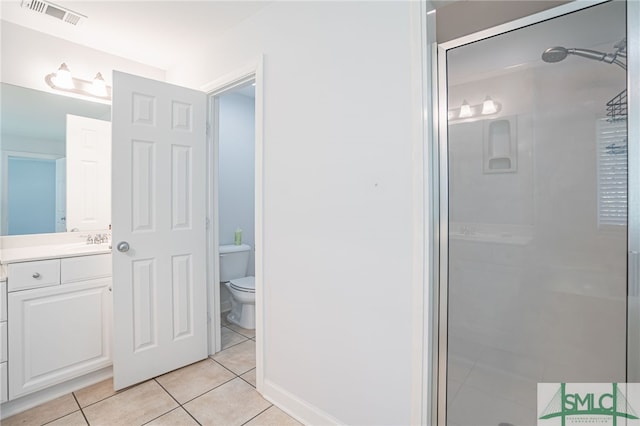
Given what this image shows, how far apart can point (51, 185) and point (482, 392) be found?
9.88 ft

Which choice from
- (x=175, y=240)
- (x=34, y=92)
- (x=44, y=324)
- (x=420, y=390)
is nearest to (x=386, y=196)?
(x=420, y=390)

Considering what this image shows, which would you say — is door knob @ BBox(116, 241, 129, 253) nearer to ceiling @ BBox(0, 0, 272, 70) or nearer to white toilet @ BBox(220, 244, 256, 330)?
white toilet @ BBox(220, 244, 256, 330)

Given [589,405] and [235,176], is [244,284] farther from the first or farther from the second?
[589,405]

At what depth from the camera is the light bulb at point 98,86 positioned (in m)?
2.40

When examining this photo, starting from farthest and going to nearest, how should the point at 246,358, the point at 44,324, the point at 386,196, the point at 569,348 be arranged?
the point at 246,358
the point at 44,324
the point at 386,196
the point at 569,348

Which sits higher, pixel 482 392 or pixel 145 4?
pixel 145 4

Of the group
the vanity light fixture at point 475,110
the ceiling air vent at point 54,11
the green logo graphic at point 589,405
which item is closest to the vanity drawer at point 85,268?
the ceiling air vent at point 54,11

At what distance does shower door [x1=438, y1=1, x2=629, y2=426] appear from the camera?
1024 millimetres

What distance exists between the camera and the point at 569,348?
3.59 feet

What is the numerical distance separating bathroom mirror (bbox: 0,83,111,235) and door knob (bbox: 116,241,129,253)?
707 millimetres

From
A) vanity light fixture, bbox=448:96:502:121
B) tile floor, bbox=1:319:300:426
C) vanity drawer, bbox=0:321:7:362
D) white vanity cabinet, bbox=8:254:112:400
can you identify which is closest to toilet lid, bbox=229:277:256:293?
tile floor, bbox=1:319:300:426

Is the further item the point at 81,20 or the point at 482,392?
the point at 81,20

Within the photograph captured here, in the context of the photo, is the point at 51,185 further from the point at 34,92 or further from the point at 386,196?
the point at 386,196

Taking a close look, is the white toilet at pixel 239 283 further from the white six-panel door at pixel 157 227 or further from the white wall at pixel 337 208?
the white wall at pixel 337 208
